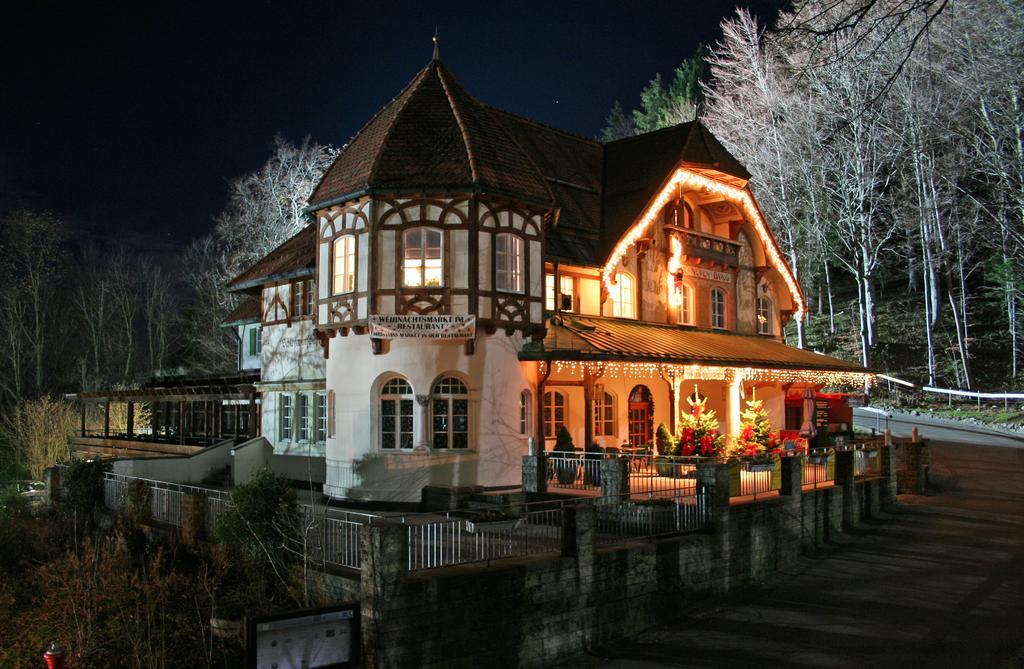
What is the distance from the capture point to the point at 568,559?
1222 centimetres

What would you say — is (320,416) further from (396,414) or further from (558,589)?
(558,589)

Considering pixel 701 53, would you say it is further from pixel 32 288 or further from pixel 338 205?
pixel 338 205

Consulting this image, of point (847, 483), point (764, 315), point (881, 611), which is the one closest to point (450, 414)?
point (881, 611)

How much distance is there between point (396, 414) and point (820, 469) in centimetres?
1008

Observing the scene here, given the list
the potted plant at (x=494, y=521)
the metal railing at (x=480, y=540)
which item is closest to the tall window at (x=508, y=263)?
the metal railing at (x=480, y=540)

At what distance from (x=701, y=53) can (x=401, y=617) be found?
225 ft

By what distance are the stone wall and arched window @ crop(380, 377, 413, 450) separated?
270 inches

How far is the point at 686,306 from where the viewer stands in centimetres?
2717

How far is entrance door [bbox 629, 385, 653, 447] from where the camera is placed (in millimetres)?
24688

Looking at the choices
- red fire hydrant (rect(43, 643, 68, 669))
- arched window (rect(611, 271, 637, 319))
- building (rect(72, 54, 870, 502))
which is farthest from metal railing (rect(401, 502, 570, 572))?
arched window (rect(611, 271, 637, 319))

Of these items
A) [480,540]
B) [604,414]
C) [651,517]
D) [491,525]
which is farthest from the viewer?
[604,414]

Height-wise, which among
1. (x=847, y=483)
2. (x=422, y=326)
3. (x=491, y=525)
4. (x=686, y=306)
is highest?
(x=686, y=306)

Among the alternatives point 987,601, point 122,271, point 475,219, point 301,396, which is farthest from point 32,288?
point 987,601

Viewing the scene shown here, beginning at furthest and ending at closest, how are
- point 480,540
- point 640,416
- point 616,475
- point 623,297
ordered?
point 623,297 → point 640,416 → point 616,475 → point 480,540
